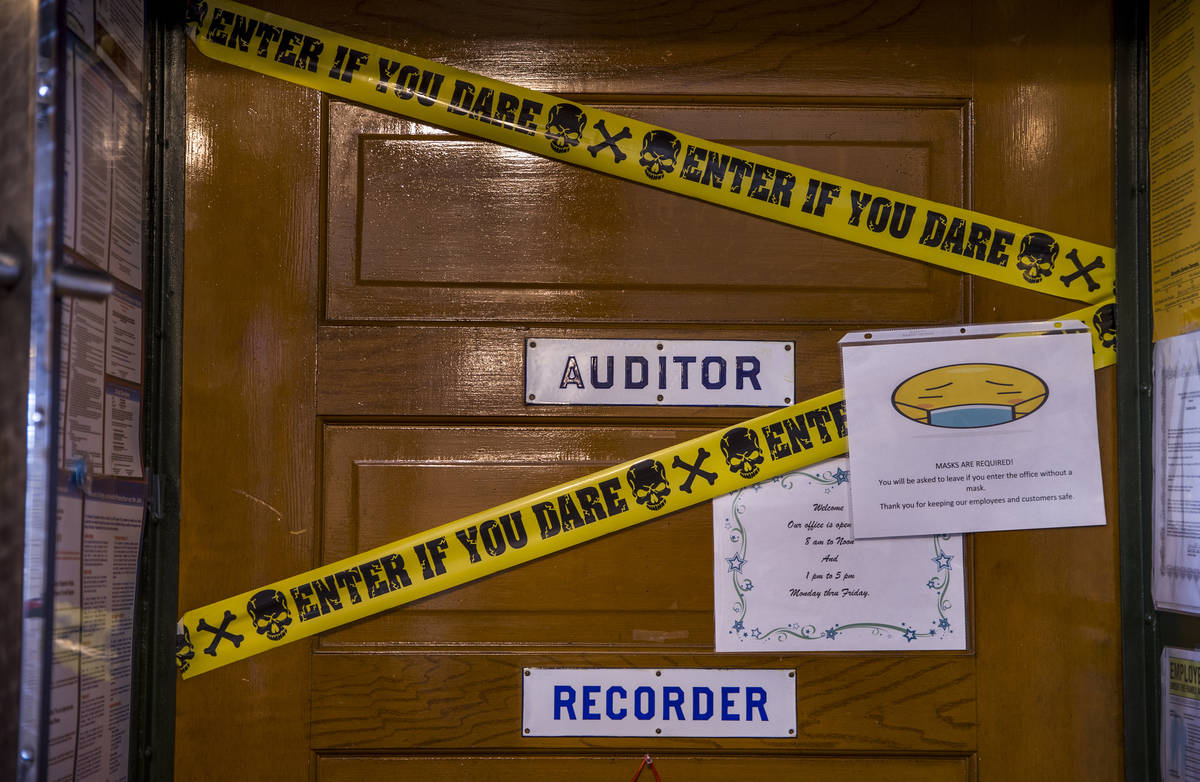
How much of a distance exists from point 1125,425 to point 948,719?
1.58 ft

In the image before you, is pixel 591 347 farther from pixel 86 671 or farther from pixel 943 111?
pixel 86 671

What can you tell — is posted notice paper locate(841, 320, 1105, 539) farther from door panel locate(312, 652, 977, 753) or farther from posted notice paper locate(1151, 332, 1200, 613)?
door panel locate(312, 652, 977, 753)

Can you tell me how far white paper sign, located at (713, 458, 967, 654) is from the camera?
4.31 feet

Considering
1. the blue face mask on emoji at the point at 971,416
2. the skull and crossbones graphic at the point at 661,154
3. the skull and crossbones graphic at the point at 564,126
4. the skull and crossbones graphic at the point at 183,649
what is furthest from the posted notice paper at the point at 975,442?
the skull and crossbones graphic at the point at 183,649

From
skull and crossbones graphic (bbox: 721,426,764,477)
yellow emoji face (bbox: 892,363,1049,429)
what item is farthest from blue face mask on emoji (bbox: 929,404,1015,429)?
skull and crossbones graphic (bbox: 721,426,764,477)

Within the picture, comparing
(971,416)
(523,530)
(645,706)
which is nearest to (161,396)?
(523,530)

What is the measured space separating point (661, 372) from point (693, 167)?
0.29 metres

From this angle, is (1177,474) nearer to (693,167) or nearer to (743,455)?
(743,455)

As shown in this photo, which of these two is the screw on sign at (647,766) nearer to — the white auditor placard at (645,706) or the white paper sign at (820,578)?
the white auditor placard at (645,706)

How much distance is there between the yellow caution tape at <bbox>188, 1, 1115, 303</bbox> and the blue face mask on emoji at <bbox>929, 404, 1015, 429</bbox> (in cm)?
18

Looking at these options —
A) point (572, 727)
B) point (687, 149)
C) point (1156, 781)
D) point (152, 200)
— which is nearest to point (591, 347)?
point (687, 149)

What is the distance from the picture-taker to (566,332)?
52.7 inches

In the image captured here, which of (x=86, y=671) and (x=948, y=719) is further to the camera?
(x=948, y=719)

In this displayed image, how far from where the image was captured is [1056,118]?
1.36 meters
